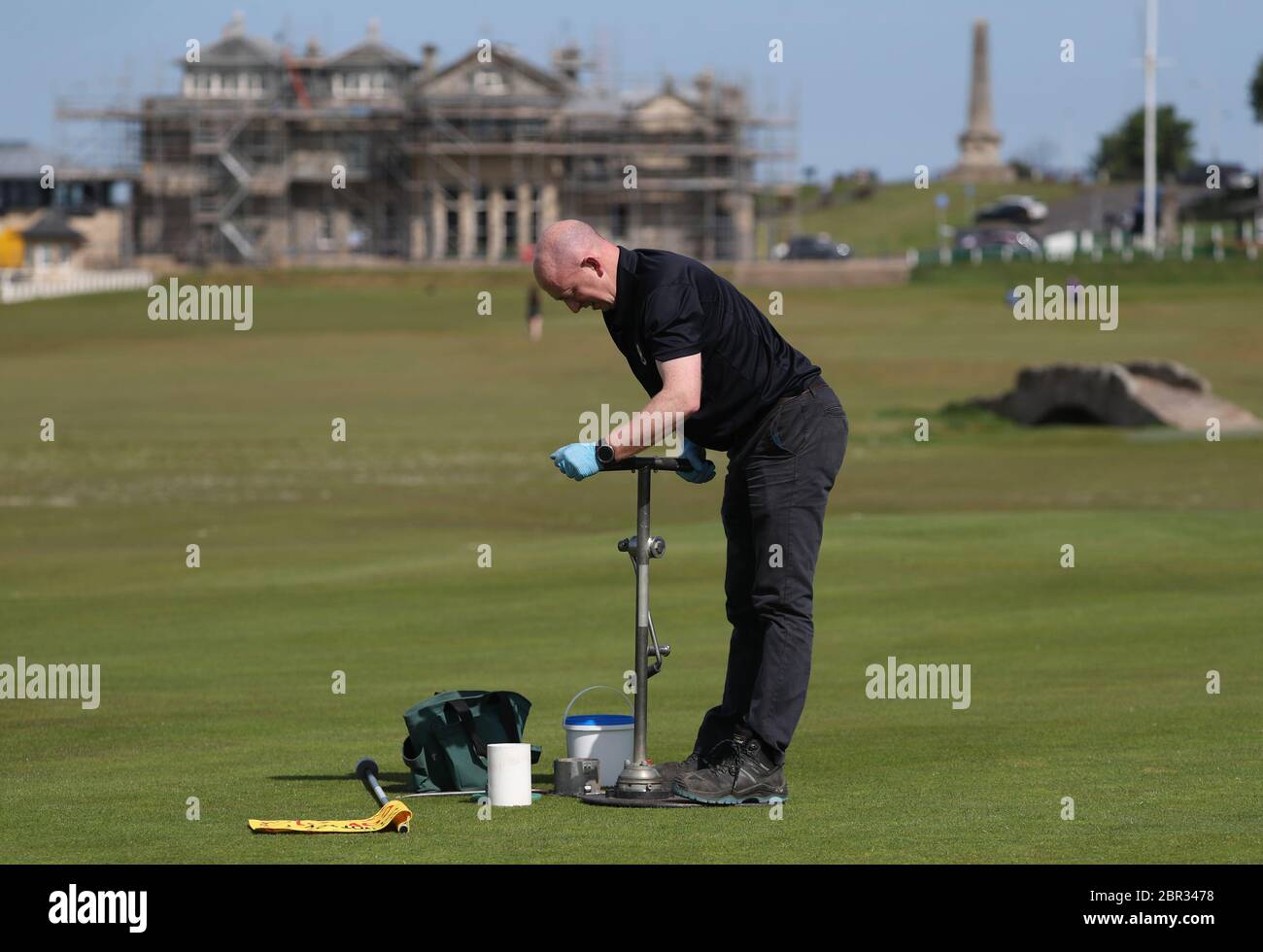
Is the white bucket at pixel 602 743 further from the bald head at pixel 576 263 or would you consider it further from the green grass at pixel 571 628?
the bald head at pixel 576 263

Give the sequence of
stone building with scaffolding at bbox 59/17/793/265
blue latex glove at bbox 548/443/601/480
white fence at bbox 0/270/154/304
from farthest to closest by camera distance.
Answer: stone building with scaffolding at bbox 59/17/793/265, white fence at bbox 0/270/154/304, blue latex glove at bbox 548/443/601/480

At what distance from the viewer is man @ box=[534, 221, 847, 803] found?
353 inches

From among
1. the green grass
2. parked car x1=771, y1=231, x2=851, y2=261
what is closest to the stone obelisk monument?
parked car x1=771, y1=231, x2=851, y2=261

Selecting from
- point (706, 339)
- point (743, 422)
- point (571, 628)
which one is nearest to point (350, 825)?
point (743, 422)

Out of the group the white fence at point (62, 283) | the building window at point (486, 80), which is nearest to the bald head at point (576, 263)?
the white fence at point (62, 283)

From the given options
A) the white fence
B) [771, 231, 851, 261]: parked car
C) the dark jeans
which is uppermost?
Result: [771, 231, 851, 261]: parked car

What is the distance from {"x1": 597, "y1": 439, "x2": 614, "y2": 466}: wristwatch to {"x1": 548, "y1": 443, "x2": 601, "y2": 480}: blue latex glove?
2 centimetres

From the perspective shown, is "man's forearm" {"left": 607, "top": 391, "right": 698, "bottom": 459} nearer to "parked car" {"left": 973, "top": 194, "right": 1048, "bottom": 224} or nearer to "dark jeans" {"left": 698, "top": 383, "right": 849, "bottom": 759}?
"dark jeans" {"left": 698, "top": 383, "right": 849, "bottom": 759}

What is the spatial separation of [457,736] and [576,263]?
229 cm

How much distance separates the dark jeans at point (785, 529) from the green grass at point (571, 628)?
44 centimetres

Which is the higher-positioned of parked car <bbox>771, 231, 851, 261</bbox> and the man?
parked car <bbox>771, 231, 851, 261</bbox>
